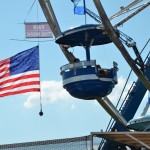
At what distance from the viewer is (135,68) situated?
25.6m

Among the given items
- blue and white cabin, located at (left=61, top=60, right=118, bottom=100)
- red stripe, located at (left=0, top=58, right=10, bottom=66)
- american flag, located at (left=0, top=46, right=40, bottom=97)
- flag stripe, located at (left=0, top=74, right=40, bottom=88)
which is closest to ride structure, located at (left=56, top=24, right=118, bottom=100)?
blue and white cabin, located at (left=61, top=60, right=118, bottom=100)

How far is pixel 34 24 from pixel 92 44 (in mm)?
6715

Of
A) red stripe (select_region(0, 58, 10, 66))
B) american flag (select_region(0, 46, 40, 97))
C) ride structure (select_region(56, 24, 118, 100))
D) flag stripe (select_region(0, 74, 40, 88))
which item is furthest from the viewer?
red stripe (select_region(0, 58, 10, 66))

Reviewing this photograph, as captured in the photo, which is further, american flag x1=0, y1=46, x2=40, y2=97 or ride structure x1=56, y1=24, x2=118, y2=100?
american flag x1=0, y1=46, x2=40, y2=97

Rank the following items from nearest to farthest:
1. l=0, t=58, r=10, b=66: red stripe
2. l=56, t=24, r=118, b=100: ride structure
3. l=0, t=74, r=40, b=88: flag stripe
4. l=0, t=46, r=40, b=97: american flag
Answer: l=56, t=24, r=118, b=100: ride structure
l=0, t=46, r=40, b=97: american flag
l=0, t=74, r=40, b=88: flag stripe
l=0, t=58, r=10, b=66: red stripe

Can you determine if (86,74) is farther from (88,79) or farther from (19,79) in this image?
(19,79)

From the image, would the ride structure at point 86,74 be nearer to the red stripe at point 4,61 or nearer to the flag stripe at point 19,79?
the flag stripe at point 19,79

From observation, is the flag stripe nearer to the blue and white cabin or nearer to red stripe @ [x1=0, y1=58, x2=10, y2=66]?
red stripe @ [x1=0, y1=58, x2=10, y2=66]

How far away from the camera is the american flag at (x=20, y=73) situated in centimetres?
2098

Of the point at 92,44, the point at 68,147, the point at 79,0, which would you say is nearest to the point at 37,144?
the point at 68,147

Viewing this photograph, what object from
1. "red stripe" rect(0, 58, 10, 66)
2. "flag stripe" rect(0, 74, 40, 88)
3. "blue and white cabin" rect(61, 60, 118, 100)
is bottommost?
"blue and white cabin" rect(61, 60, 118, 100)

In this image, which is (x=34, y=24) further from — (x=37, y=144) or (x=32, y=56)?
(x=37, y=144)

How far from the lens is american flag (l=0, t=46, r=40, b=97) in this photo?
21.0 metres

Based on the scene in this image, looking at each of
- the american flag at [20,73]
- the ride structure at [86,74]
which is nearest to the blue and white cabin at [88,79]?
the ride structure at [86,74]
